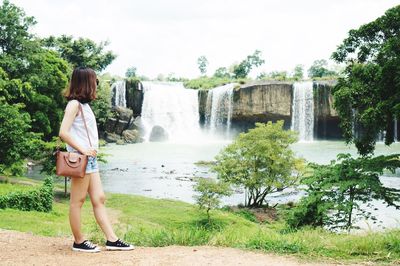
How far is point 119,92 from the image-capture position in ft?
157

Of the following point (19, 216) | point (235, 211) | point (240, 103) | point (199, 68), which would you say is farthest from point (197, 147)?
point (199, 68)

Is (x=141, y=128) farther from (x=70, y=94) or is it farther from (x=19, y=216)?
(x=70, y=94)

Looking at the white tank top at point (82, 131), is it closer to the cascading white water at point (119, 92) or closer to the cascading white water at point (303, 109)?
the cascading white water at point (303, 109)

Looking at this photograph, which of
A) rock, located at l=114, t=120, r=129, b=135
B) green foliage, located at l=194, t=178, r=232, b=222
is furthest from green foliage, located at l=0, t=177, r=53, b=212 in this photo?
rock, located at l=114, t=120, r=129, b=135

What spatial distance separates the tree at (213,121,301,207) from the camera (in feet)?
65.8

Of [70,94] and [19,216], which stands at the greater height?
[70,94]

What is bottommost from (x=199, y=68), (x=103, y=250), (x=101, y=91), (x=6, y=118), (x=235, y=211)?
(x=235, y=211)

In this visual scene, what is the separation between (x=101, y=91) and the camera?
44062 mm

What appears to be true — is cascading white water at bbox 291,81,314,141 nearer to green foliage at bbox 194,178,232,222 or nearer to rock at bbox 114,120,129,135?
rock at bbox 114,120,129,135

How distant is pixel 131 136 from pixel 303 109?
17107mm

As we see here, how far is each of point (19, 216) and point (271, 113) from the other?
112ft

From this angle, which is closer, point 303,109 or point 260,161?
point 260,161

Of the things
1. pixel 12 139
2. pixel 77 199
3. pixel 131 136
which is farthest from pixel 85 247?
pixel 131 136

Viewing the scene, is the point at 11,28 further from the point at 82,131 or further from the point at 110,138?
the point at 82,131
